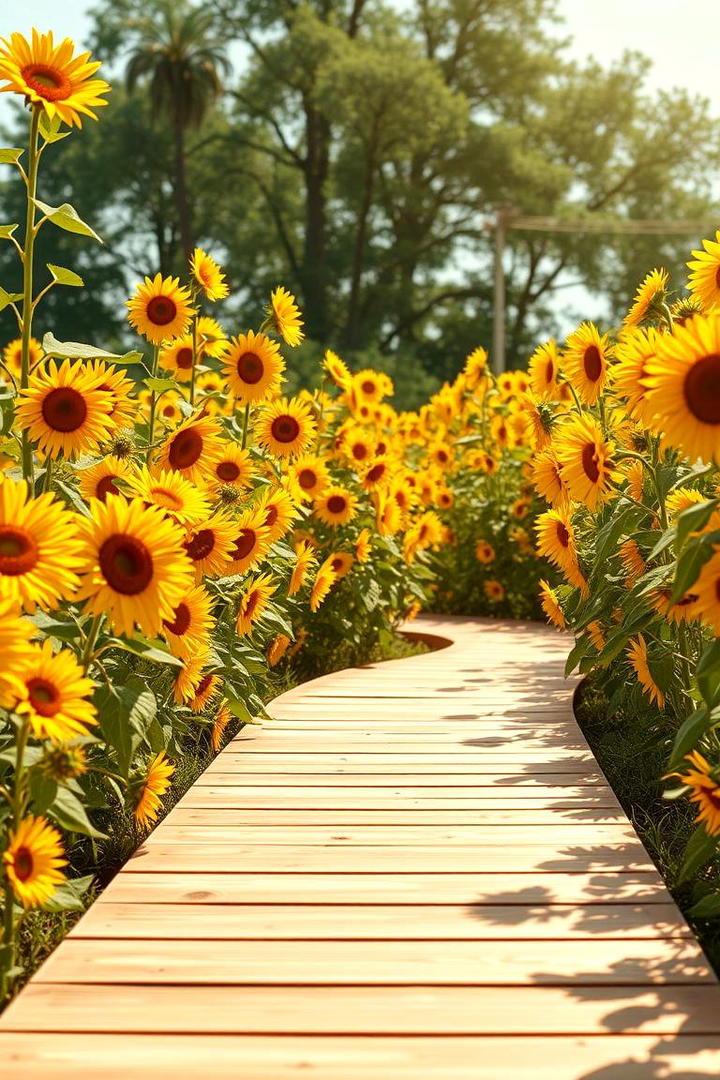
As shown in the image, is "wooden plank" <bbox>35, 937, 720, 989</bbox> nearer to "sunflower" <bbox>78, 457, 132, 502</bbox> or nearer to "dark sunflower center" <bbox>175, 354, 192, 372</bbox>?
"sunflower" <bbox>78, 457, 132, 502</bbox>

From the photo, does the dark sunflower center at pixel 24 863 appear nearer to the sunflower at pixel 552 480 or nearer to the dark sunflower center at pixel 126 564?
the dark sunflower center at pixel 126 564

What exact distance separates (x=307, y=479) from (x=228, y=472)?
1.26 metres

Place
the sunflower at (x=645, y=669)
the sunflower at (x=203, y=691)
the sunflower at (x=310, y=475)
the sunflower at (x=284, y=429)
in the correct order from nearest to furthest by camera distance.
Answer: the sunflower at (x=645, y=669) < the sunflower at (x=203, y=691) < the sunflower at (x=284, y=429) < the sunflower at (x=310, y=475)

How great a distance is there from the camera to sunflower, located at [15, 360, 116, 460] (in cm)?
278

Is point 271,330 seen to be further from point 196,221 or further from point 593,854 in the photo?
point 196,221

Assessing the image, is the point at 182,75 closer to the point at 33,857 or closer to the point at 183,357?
the point at 183,357

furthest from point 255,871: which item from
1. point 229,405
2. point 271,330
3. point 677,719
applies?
point 229,405

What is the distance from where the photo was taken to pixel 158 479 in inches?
120

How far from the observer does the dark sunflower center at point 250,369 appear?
4.44 meters

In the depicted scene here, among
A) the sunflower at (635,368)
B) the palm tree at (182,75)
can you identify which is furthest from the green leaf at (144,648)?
the palm tree at (182,75)

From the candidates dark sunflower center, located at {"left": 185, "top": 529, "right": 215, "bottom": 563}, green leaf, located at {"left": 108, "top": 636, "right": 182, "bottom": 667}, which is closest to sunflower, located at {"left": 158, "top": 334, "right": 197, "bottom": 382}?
dark sunflower center, located at {"left": 185, "top": 529, "right": 215, "bottom": 563}

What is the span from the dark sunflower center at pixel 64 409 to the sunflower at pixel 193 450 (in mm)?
583

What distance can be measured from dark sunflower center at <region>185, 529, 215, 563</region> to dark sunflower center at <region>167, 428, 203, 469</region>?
25 cm

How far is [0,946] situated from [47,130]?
1765 mm
